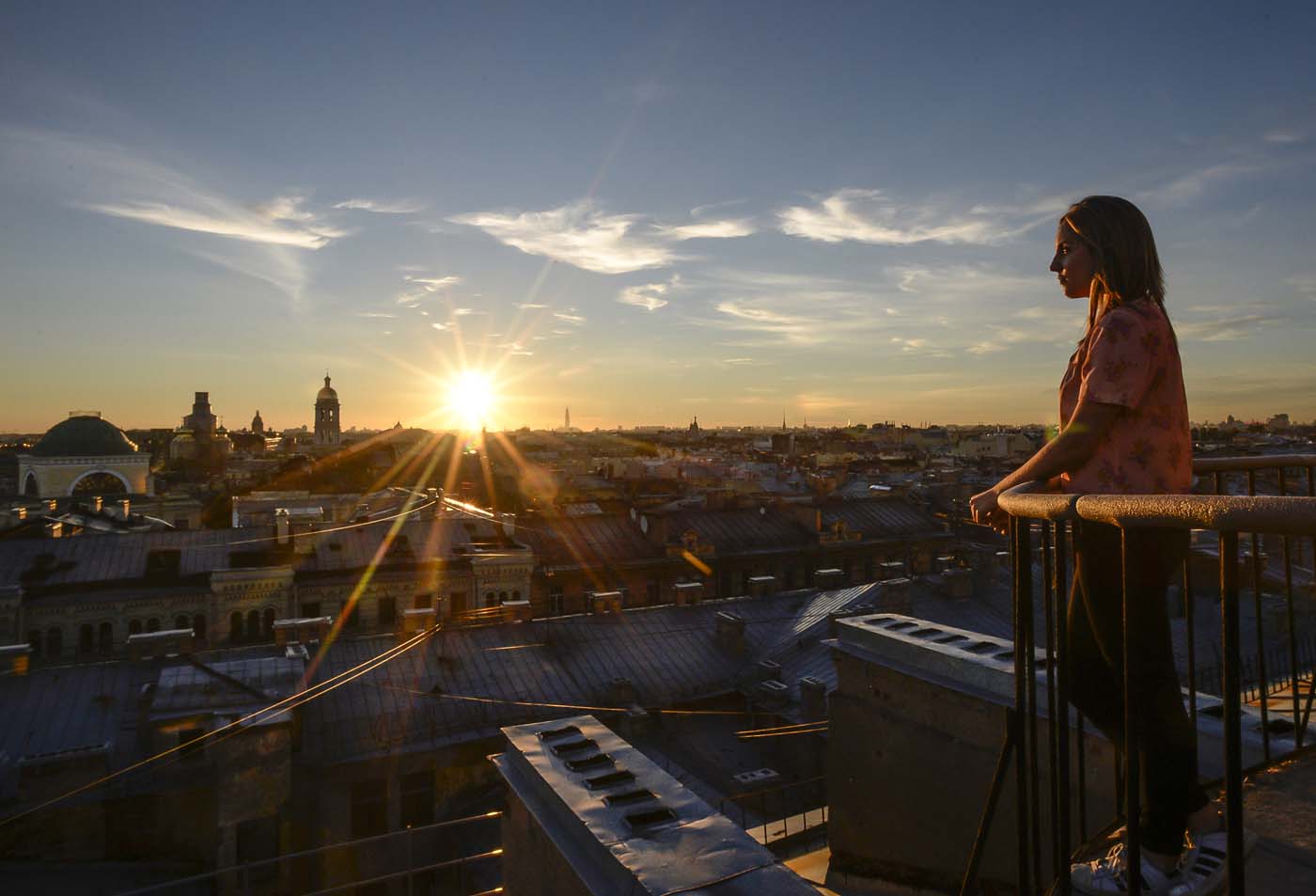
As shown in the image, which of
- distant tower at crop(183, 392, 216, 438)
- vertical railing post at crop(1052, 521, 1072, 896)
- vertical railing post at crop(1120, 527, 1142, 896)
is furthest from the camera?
distant tower at crop(183, 392, 216, 438)

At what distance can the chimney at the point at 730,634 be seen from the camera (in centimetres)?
1697

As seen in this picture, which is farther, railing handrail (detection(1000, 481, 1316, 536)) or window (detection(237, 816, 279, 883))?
window (detection(237, 816, 279, 883))

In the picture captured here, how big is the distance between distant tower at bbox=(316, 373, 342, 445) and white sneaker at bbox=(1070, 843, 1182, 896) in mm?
118504

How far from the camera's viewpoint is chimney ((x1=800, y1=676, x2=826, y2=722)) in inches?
510

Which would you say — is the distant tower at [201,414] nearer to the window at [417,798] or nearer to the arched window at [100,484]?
the arched window at [100,484]

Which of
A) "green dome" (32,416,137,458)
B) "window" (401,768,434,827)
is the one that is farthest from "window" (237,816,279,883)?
"green dome" (32,416,137,458)

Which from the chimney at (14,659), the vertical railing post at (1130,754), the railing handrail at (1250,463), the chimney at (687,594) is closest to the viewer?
the vertical railing post at (1130,754)

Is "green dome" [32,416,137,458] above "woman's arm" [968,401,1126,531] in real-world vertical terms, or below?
above

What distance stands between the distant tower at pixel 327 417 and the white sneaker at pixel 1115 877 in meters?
119

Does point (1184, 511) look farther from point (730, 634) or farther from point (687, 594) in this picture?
point (687, 594)

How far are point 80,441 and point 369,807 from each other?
54201 millimetres

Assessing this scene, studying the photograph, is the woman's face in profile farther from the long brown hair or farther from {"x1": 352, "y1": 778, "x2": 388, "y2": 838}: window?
{"x1": 352, "y1": 778, "x2": 388, "y2": 838}: window

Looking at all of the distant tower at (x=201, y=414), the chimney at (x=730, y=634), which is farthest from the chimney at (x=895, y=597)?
the distant tower at (x=201, y=414)

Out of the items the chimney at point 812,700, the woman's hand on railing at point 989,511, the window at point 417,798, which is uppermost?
the woman's hand on railing at point 989,511
